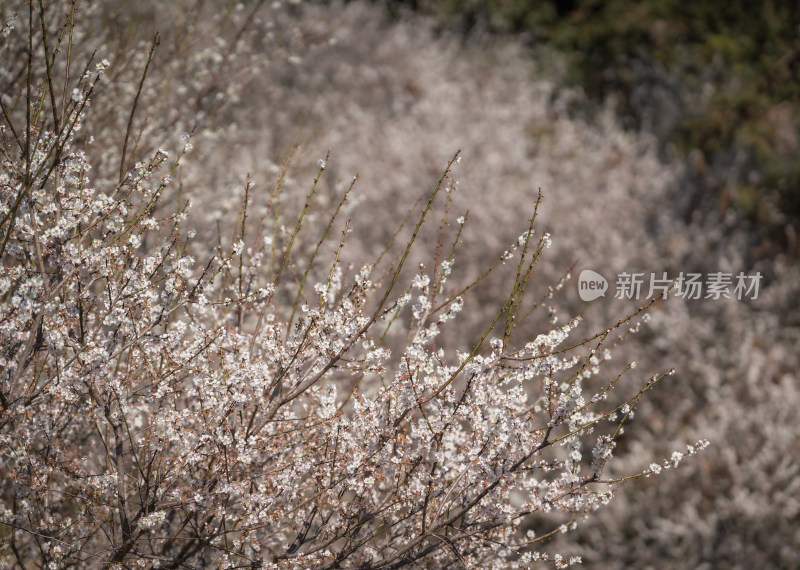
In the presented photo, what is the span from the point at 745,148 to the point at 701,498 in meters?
4.90

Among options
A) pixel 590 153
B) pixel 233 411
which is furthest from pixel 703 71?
pixel 233 411

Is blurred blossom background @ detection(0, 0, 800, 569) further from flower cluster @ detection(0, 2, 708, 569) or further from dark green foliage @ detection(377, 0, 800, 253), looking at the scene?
flower cluster @ detection(0, 2, 708, 569)

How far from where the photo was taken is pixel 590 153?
28.6 feet

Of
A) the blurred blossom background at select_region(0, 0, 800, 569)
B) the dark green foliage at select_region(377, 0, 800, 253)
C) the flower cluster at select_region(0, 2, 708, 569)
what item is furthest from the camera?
the dark green foliage at select_region(377, 0, 800, 253)

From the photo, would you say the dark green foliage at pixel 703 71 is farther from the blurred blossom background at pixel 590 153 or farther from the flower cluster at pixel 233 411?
the flower cluster at pixel 233 411

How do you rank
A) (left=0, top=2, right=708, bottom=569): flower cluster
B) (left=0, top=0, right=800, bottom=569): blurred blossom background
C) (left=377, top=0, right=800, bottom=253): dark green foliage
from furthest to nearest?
(left=377, top=0, right=800, bottom=253): dark green foliage, (left=0, top=0, right=800, bottom=569): blurred blossom background, (left=0, top=2, right=708, bottom=569): flower cluster

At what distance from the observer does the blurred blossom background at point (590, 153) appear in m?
5.06

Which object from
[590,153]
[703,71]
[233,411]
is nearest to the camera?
[233,411]

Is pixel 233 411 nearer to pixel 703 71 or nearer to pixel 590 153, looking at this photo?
pixel 590 153

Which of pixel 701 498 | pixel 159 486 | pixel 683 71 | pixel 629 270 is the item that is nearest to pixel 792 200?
pixel 629 270

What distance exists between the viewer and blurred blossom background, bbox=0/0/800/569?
506 centimetres

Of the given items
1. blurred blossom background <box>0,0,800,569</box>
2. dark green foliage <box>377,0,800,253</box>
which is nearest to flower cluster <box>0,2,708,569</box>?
blurred blossom background <box>0,0,800,569</box>

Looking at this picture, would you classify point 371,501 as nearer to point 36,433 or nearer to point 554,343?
point 554,343

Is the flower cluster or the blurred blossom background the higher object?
the blurred blossom background
